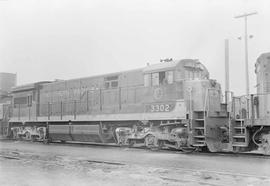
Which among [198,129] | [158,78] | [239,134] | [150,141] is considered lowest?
[150,141]

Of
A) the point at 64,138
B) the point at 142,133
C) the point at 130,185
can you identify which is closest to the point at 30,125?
the point at 64,138

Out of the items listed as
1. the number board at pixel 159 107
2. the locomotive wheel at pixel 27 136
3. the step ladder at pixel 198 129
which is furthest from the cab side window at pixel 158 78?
the locomotive wheel at pixel 27 136

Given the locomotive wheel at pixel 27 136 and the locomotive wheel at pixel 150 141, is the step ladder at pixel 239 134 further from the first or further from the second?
the locomotive wheel at pixel 27 136

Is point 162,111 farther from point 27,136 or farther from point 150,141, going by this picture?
point 27,136

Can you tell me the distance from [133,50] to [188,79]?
3616 mm

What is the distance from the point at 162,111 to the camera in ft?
40.8

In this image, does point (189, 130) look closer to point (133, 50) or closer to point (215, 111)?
point (215, 111)

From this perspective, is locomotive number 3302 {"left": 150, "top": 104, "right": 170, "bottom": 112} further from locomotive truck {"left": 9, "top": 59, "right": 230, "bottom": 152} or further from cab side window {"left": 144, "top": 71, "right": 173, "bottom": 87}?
cab side window {"left": 144, "top": 71, "right": 173, "bottom": 87}

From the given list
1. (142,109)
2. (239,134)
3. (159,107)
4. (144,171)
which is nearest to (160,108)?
(159,107)

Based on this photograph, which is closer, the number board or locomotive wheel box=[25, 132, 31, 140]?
the number board

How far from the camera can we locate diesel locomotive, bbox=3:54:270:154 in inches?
427

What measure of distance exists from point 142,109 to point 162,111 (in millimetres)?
1021

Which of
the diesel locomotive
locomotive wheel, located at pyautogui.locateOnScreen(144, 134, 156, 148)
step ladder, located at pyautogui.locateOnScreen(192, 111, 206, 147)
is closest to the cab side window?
the diesel locomotive

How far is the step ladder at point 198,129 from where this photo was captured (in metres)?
11.3
